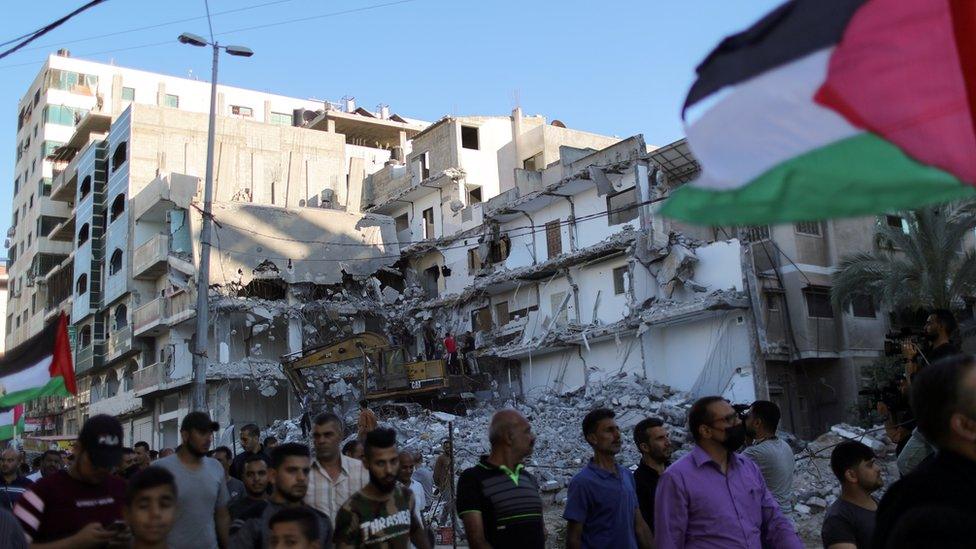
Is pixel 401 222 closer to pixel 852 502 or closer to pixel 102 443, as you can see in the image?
pixel 102 443

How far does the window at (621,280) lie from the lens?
110ft

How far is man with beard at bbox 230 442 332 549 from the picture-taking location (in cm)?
500

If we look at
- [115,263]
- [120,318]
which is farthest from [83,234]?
[120,318]

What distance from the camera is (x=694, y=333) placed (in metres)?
31.9

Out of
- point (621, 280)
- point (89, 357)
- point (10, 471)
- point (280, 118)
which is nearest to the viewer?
point (10, 471)

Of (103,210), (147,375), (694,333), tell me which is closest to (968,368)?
(694,333)

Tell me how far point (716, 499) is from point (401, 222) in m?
42.6

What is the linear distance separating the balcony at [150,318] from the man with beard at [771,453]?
1550 inches

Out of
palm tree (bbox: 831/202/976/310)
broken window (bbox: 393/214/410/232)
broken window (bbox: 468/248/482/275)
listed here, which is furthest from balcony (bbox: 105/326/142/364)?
palm tree (bbox: 831/202/976/310)

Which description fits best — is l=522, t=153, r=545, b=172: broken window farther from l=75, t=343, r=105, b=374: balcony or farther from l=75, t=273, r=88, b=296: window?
l=75, t=273, r=88, b=296: window

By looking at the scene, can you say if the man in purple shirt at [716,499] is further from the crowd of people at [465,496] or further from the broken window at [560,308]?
the broken window at [560,308]

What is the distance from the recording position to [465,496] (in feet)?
17.7

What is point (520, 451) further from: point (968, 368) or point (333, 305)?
point (333, 305)

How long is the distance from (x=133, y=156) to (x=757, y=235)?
3077 centimetres
